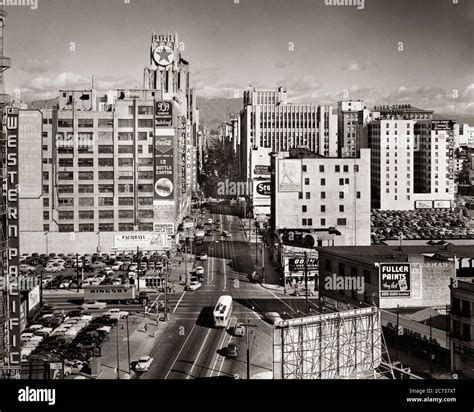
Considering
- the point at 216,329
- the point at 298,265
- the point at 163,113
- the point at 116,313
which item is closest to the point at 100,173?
the point at 163,113

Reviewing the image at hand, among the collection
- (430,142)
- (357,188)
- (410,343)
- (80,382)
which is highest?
(430,142)

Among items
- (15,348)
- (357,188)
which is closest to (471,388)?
(15,348)

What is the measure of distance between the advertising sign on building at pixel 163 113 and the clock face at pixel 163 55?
13.8 metres

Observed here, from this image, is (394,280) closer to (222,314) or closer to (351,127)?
(222,314)

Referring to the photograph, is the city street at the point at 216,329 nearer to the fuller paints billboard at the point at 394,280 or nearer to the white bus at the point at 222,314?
the white bus at the point at 222,314

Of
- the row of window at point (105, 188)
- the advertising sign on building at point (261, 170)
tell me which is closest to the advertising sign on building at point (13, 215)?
the row of window at point (105, 188)

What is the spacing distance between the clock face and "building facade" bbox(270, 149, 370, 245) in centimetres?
1769

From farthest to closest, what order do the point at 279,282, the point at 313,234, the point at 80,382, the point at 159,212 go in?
1. the point at 159,212
2. the point at 313,234
3. the point at 279,282
4. the point at 80,382

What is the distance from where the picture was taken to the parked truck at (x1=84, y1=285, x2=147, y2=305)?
22281 mm

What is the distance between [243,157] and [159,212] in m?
28.0

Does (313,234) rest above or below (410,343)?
above

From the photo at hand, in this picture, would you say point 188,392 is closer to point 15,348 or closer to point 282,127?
point 15,348

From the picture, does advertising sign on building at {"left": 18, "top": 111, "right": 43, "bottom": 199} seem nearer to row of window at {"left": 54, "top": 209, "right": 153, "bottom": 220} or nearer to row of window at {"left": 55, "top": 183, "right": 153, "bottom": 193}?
row of window at {"left": 55, "top": 183, "right": 153, "bottom": 193}

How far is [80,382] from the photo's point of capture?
875 centimetres
